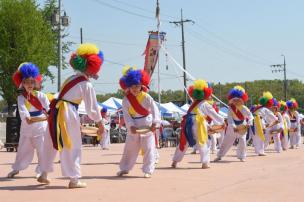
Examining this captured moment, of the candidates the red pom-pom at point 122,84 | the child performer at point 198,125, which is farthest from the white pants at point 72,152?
the child performer at point 198,125

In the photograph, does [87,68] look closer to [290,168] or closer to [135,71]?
[135,71]

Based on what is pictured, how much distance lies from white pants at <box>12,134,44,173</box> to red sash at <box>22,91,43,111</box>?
1.85 ft

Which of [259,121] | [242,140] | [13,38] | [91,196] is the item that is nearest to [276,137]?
[259,121]

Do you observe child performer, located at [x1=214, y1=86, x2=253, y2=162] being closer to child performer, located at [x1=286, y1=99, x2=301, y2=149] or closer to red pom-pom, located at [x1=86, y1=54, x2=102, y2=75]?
red pom-pom, located at [x1=86, y1=54, x2=102, y2=75]

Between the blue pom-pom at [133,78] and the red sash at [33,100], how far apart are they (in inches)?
67.2

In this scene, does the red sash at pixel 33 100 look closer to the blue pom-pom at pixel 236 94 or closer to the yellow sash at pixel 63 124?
the yellow sash at pixel 63 124

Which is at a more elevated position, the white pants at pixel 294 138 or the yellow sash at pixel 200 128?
the yellow sash at pixel 200 128

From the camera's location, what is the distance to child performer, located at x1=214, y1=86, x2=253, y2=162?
14961mm

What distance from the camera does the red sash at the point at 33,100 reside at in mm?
10250

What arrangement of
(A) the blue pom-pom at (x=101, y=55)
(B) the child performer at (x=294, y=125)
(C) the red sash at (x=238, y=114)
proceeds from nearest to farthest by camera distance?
1. (A) the blue pom-pom at (x=101, y=55)
2. (C) the red sash at (x=238, y=114)
3. (B) the child performer at (x=294, y=125)

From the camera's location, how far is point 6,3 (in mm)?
36094

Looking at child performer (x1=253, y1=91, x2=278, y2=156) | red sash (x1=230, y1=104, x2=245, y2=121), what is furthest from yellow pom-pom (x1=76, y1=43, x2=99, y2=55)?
child performer (x1=253, y1=91, x2=278, y2=156)

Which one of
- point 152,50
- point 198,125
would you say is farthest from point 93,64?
point 152,50

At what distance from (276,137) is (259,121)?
8.31ft
